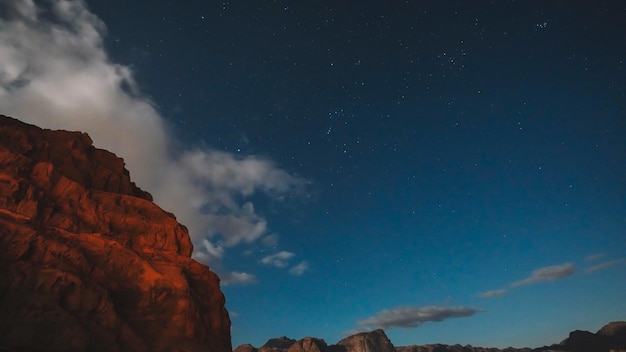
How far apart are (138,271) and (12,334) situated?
10.3 m

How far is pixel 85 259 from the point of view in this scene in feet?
92.6

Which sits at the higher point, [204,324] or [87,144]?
[87,144]

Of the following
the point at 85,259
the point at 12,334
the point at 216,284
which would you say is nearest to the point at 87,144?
the point at 85,259

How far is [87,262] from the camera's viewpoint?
28219 mm

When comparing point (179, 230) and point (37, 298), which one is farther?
point (179, 230)

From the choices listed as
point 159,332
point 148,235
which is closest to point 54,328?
point 159,332

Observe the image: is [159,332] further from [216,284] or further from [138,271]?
Result: [216,284]

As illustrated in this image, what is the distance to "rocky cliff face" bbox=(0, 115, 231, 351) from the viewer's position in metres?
23.2

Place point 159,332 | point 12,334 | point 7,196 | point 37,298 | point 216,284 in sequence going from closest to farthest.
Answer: point 12,334 < point 37,298 < point 7,196 < point 159,332 < point 216,284

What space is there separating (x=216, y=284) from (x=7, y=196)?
21.5 meters

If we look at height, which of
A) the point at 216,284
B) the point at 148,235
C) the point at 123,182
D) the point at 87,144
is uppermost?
the point at 87,144

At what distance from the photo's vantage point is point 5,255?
24.2 metres

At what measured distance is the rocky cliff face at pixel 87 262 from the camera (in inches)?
915

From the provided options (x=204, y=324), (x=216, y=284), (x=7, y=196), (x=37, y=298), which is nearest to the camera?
(x=37, y=298)
